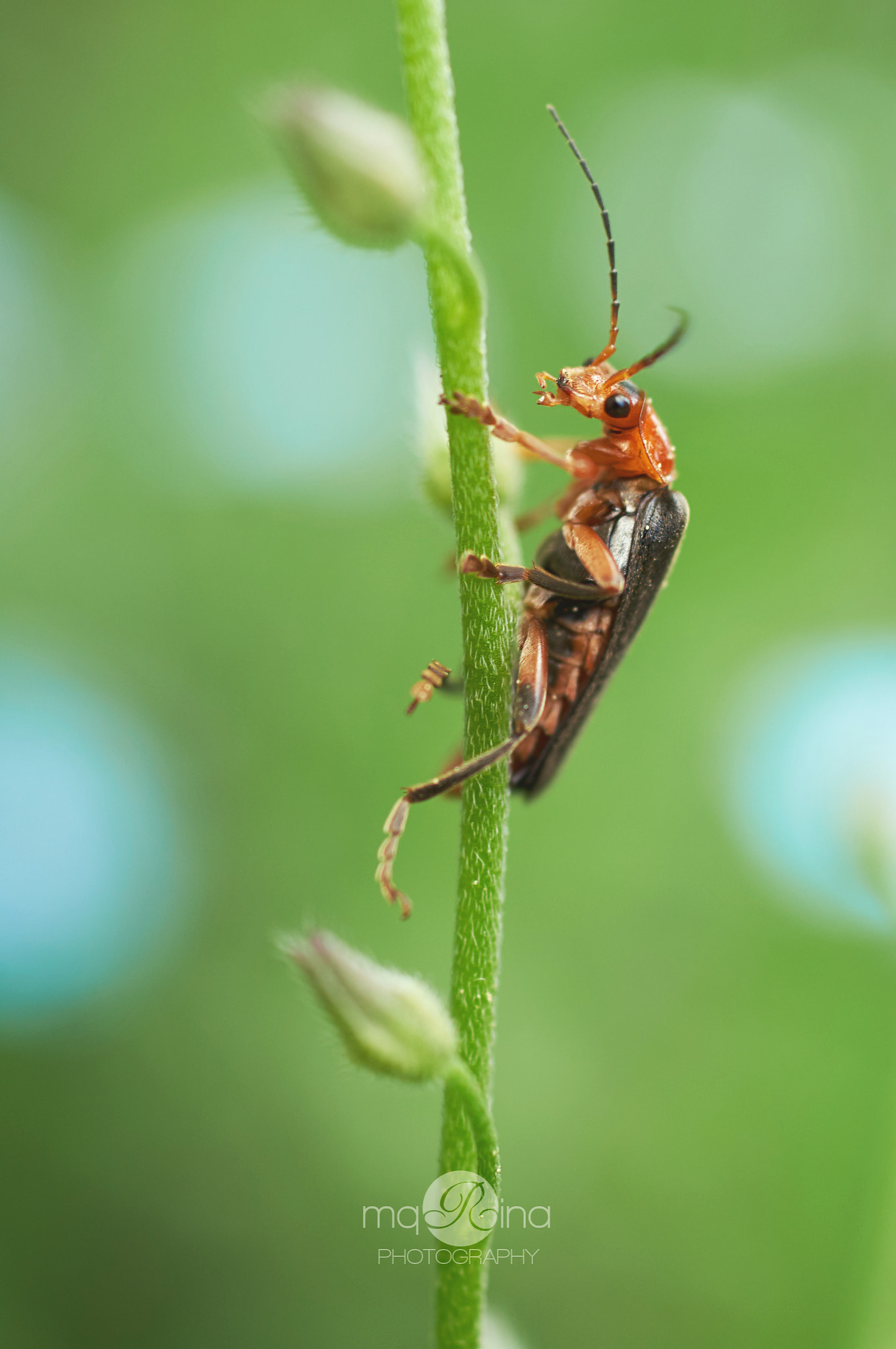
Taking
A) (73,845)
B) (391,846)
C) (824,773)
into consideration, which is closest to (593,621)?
(391,846)

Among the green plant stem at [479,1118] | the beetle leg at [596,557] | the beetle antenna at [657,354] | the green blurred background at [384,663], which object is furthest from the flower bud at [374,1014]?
the green blurred background at [384,663]

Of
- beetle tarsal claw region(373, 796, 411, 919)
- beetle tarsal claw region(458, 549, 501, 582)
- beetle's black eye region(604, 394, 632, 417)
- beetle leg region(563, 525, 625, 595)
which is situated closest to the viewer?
beetle tarsal claw region(458, 549, 501, 582)

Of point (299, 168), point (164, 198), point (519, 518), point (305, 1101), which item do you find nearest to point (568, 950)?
point (305, 1101)

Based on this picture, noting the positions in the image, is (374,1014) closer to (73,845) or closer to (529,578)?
(529,578)

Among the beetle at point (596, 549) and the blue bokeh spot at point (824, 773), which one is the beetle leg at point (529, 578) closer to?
the beetle at point (596, 549)

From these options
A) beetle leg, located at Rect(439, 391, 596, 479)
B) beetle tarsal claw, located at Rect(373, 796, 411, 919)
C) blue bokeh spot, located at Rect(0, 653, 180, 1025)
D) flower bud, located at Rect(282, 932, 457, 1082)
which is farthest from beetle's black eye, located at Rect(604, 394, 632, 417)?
blue bokeh spot, located at Rect(0, 653, 180, 1025)

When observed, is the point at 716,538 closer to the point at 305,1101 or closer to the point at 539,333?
the point at 539,333

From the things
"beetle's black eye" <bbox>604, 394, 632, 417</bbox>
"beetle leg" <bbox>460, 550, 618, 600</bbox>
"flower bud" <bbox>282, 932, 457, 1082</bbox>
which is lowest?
"flower bud" <bbox>282, 932, 457, 1082</bbox>

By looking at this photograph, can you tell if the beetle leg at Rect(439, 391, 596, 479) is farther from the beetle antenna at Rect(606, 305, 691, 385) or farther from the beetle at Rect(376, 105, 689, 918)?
the beetle antenna at Rect(606, 305, 691, 385)
